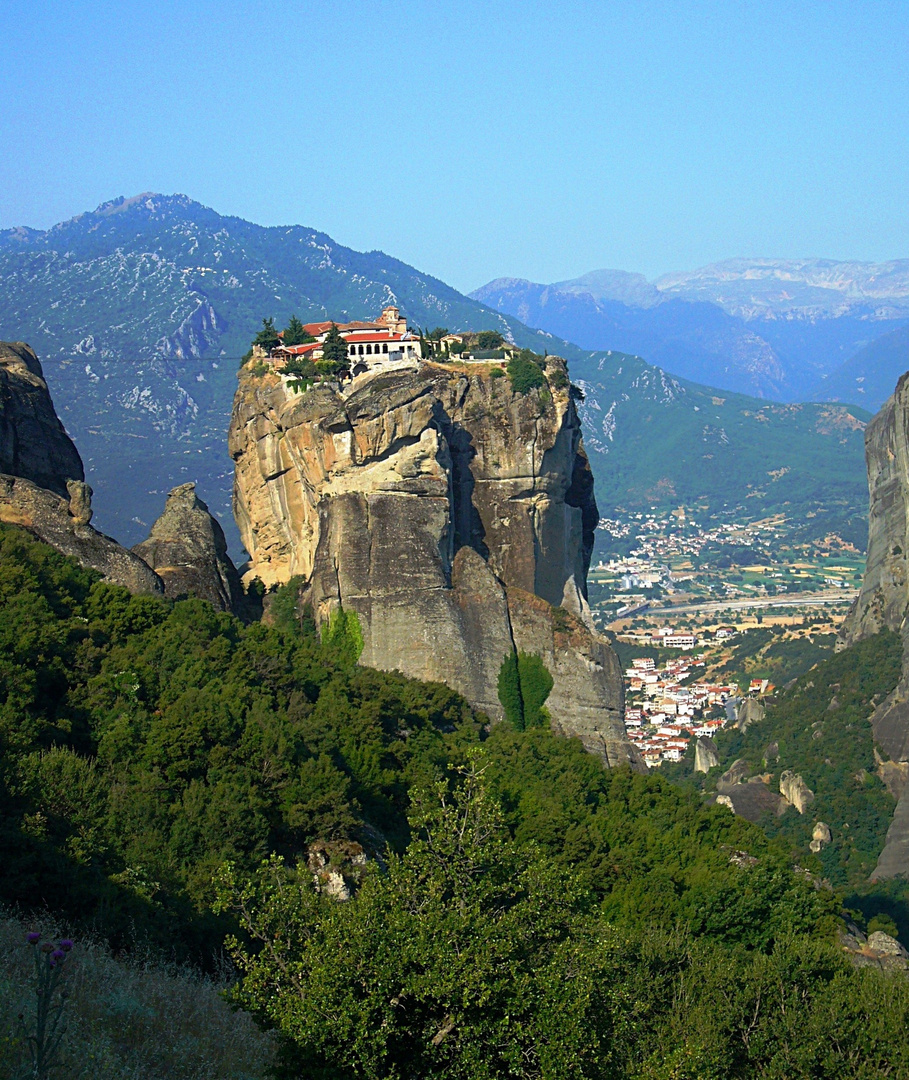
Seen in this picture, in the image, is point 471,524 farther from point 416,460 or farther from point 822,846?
point 822,846

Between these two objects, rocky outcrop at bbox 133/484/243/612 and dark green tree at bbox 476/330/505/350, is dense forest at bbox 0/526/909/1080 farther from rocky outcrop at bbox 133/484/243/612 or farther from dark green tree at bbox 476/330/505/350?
dark green tree at bbox 476/330/505/350

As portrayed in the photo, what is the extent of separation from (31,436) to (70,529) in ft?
16.9

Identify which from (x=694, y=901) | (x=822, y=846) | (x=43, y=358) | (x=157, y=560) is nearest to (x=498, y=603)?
(x=157, y=560)

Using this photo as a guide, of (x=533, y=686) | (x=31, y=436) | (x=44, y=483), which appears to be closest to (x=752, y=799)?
(x=533, y=686)

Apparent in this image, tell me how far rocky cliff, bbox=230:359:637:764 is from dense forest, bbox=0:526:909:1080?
1.78 meters

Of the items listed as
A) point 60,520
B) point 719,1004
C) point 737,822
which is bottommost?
point 737,822

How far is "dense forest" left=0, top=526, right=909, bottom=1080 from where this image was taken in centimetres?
1388

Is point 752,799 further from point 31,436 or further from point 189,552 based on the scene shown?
point 31,436

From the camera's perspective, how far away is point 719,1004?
19.0 metres

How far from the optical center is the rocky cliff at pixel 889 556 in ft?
205

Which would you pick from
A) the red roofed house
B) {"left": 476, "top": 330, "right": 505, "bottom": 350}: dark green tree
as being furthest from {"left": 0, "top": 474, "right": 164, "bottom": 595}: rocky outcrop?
{"left": 476, "top": 330, "right": 505, "bottom": 350}: dark green tree

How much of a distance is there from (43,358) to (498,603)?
137m

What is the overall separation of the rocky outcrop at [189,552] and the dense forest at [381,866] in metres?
2.06

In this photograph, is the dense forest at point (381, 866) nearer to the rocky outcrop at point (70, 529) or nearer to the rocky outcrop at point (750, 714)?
the rocky outcrop at point (70, 529)
